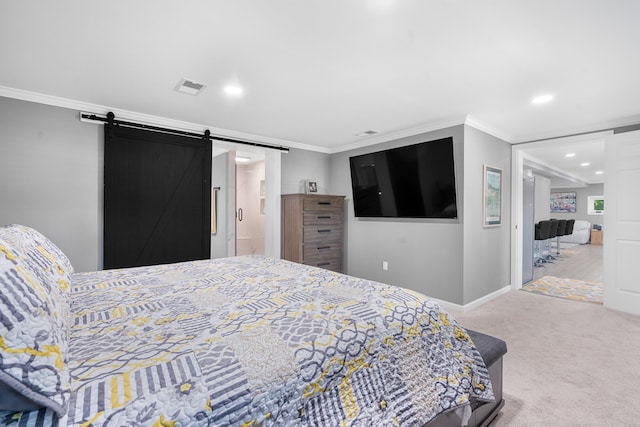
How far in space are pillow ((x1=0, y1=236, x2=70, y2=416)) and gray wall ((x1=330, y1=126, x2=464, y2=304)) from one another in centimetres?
365

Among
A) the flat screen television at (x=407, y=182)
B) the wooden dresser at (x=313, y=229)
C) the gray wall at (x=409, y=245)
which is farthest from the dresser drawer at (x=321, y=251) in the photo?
the flat screen television at (x=407, y=182)

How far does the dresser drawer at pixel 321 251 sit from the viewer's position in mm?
4455

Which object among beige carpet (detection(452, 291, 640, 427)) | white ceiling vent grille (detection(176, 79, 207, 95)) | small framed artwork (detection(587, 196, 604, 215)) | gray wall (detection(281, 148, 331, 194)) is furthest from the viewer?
small framed artwork (detection(587, 196, 604, 215))

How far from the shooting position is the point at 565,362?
7.91 ft

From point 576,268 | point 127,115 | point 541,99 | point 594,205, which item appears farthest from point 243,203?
point 594,205

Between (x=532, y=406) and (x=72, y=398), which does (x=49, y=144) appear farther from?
(x=532, y=406)

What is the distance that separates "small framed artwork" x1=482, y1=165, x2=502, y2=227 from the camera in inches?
152

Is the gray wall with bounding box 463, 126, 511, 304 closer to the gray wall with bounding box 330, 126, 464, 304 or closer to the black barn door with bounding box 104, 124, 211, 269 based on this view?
the gray wall with bounding box 330, 126, 464, 304

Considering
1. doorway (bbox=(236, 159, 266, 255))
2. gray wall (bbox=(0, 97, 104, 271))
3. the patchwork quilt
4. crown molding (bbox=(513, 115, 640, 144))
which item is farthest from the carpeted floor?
gray wall (bbox=(0, 97, 104, 271))

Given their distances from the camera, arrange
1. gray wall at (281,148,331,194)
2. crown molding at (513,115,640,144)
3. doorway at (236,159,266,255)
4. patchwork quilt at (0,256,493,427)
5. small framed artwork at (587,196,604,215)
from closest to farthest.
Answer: patchwork quilt at (0,256,493,427) < crown molding at (513,115,640,144) < gray wall at (281,148,331,194) < doorway at (236,159,266,255) < small framed artwork at (587,196,604,215)

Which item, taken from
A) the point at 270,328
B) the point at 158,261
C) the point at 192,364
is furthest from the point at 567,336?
the point at 158,261

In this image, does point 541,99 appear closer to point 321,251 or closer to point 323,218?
point 323,218

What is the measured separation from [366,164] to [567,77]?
98.0 inches

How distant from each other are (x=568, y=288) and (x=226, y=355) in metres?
5.59
